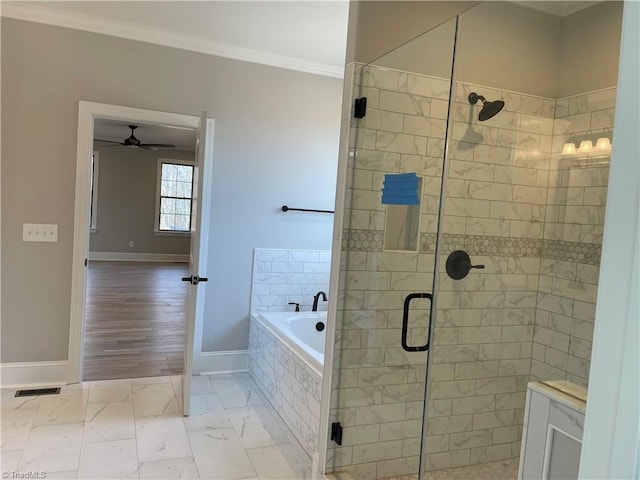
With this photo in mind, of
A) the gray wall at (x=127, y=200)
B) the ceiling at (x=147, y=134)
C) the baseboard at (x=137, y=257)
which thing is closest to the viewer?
the ceiling at (x=147, y=134)

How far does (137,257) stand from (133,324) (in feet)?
16.6

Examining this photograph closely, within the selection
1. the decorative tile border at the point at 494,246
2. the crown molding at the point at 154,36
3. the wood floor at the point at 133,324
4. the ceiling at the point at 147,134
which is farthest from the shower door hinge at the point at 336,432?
the ceiling at the point at 147,134

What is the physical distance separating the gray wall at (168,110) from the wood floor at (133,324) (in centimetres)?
53

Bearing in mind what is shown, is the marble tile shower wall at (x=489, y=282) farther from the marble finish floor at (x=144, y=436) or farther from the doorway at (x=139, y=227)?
the doorway at (x=139, y=227)

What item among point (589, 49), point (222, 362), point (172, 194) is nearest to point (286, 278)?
point (222, 362)

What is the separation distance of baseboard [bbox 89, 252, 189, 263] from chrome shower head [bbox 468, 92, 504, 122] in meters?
8.60

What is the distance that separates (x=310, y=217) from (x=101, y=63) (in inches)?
78.1

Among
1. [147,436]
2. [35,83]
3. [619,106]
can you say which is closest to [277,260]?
[147,436]

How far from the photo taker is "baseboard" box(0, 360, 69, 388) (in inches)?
123

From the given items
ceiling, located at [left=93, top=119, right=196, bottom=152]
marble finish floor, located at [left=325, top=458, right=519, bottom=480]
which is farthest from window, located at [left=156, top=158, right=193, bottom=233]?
marble finish floor, located at [left=325, top=458, right=519, bottom=480]

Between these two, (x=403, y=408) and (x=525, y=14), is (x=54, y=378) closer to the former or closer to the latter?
(x=403, y=408)

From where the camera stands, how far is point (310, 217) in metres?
3.90

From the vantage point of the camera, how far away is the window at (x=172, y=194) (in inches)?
376

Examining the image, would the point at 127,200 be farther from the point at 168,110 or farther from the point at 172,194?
the point at 168,110
